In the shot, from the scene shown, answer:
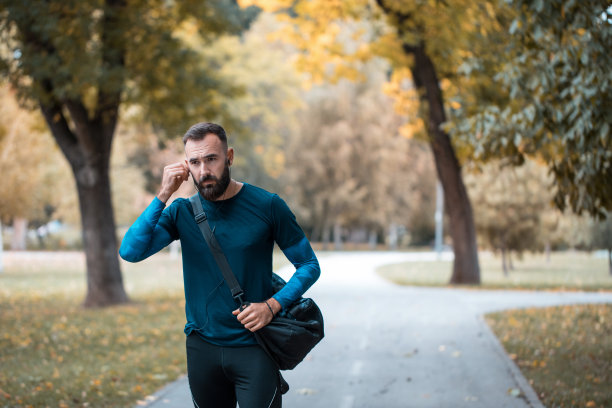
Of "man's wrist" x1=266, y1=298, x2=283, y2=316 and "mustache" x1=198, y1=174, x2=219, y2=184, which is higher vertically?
"mustache" x1=198, y1=174, x2=219, y2=184

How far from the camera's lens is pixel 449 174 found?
824 inches

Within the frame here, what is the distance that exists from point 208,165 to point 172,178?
7.0 inches

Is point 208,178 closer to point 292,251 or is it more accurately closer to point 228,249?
point 228,249

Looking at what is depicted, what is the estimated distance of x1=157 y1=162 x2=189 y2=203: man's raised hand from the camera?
339 centimetres

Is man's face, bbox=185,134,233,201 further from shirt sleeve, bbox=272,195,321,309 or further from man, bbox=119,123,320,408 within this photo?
shirt sleeve, bbox=272,195,321,309

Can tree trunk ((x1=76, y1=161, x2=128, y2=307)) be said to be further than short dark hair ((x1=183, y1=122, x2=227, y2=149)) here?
Yes

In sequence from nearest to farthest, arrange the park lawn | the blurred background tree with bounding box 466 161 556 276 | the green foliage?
the park lawn → the green foliage → the blurred background tree with bounding box 466 161 556 276

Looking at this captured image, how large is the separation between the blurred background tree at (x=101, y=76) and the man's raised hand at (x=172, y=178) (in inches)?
407

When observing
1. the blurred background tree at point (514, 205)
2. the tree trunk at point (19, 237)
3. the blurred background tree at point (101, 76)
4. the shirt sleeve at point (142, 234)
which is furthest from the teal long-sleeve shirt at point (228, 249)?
the tree trunk at point (19, 237)

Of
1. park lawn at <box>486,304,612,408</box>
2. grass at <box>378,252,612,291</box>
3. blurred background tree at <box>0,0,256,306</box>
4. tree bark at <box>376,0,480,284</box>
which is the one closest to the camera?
park lawn at <box>486,304,612,408</box>

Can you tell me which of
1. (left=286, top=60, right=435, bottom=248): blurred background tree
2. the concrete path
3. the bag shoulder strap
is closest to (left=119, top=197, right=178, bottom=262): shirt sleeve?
the bag shoulder strap

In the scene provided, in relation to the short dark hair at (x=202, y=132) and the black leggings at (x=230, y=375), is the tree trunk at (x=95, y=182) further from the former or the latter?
the black leggings at (x=230, y=375)

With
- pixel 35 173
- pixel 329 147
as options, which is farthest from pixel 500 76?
pixel 329 147

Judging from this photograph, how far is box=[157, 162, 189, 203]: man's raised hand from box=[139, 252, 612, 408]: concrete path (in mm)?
3965
